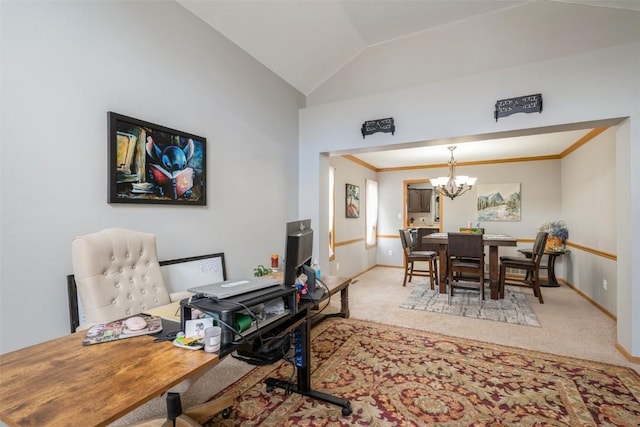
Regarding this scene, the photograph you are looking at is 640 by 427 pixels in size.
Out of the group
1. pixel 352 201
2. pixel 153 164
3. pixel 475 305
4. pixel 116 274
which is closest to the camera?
pixel 116 274

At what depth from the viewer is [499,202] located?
5938 mm

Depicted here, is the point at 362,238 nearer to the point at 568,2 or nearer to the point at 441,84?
the point at 441,84

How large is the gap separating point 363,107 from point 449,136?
3.52 feet

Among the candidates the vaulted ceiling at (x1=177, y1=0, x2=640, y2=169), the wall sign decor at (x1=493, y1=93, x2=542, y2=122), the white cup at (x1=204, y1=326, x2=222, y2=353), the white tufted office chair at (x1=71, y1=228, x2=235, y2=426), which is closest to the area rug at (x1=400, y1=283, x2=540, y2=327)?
the vaulted ceiling at (x1=177, y1=0, x2=640, y2=169)

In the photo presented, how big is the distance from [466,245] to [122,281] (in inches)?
155

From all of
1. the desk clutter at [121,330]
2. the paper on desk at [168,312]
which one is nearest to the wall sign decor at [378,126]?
the paper on desk at [168,312]

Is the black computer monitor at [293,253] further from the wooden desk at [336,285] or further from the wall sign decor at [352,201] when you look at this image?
the wall sign decor at [352,201]

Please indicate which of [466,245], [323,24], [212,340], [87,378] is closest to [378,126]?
[323,24]

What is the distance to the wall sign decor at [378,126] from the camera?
3.34 m

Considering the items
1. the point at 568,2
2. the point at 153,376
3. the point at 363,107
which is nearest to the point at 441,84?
the point at 363,107

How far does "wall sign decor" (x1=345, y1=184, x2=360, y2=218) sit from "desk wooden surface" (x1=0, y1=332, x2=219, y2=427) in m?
4.54

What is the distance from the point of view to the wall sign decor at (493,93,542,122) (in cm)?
269

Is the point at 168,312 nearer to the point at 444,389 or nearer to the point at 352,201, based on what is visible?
the point at 444,389

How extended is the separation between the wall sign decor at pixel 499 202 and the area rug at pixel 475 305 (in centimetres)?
176
